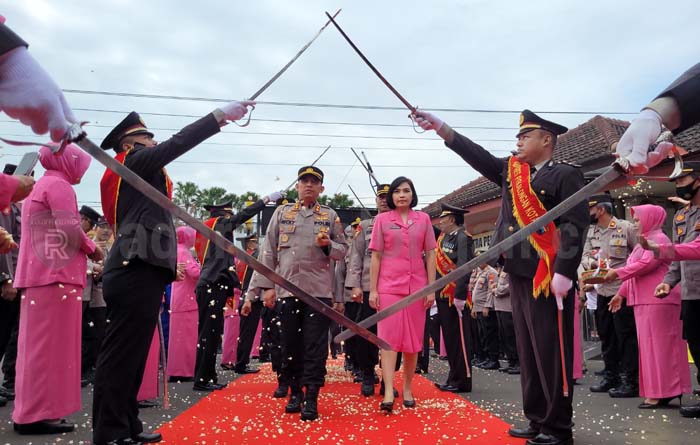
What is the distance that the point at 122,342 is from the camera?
361cm

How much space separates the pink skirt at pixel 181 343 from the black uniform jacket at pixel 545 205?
4728mm

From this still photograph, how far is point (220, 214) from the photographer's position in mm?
8086

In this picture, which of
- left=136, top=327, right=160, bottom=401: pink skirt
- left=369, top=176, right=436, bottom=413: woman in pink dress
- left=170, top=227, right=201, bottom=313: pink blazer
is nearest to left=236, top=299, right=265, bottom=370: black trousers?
left=170, top=227, right=201, bottom=313: pink blazer

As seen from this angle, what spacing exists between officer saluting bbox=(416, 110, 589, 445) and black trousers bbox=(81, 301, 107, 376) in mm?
5004

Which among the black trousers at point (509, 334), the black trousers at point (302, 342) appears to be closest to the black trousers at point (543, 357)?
the black trousers at point (302, 342)

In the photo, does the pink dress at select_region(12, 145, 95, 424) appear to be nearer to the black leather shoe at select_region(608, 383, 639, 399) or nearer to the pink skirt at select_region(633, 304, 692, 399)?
the pink skirt at select_region(633, 304, 692, 399)

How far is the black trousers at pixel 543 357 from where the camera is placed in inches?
146

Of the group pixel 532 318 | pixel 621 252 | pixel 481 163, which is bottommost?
pixel 532 318

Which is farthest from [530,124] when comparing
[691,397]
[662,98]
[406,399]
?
[691,397]

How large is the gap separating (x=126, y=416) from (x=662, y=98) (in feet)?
10.6

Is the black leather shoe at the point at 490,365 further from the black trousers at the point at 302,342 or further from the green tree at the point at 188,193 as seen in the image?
the green tree at the point at 188,193

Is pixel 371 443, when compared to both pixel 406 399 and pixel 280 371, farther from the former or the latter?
pixel 280 371

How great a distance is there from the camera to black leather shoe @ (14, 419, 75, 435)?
4.16 metres

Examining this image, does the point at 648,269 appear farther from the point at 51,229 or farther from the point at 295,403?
the point at 51,229
